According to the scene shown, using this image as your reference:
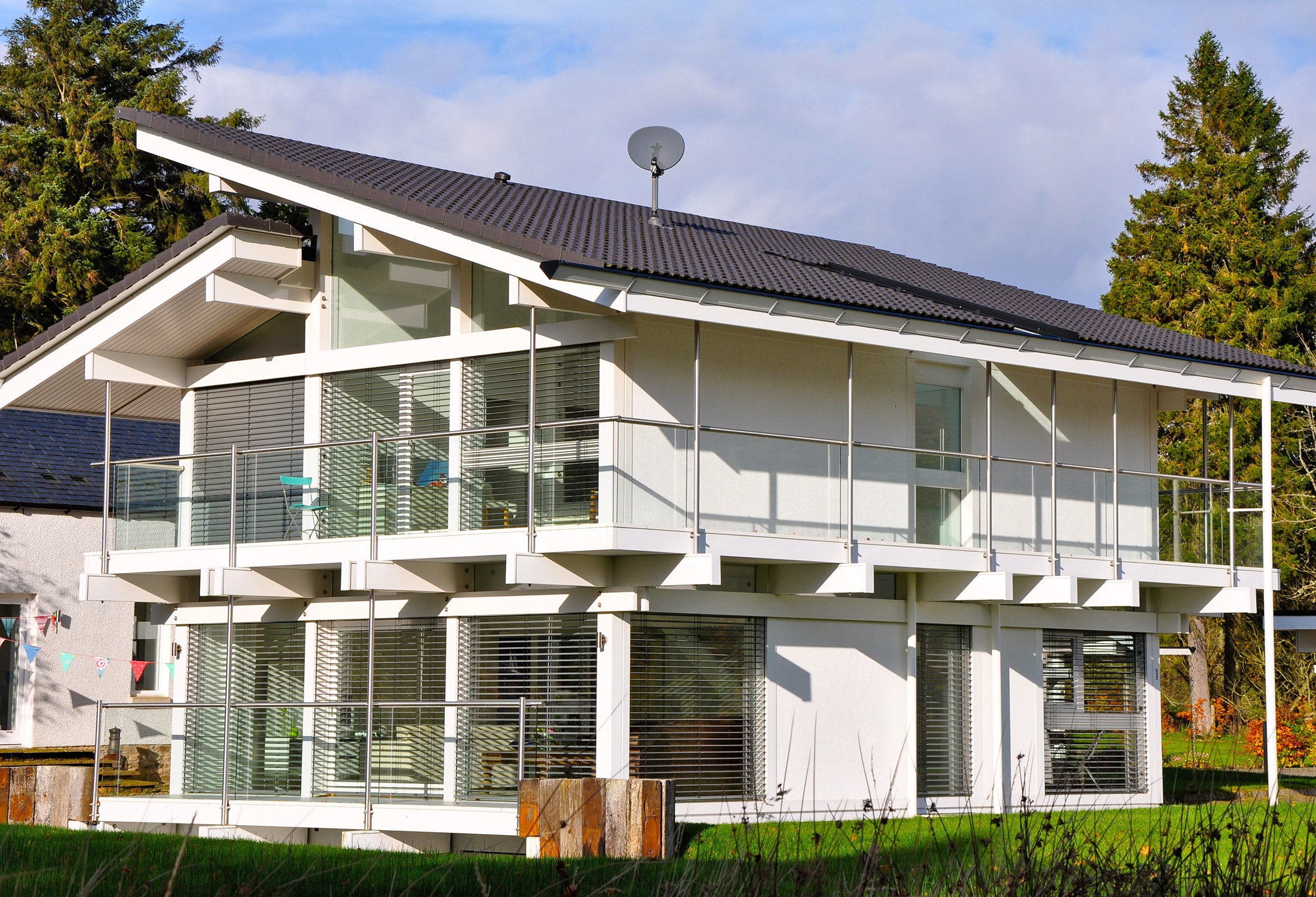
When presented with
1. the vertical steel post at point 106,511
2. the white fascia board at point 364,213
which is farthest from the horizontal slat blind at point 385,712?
the white fascia board at point 364,213

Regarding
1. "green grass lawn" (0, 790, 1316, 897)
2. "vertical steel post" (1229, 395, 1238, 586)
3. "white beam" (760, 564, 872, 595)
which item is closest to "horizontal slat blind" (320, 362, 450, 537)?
"white beam" (760, 564, 872, 595)

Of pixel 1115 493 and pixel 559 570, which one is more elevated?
pixel 1115 493

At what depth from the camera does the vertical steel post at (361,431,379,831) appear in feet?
53.3

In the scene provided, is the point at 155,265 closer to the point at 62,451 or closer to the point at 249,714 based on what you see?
the point at 249,714

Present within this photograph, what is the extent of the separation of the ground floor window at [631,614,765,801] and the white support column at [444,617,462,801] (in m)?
1.84

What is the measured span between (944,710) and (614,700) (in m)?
4.56

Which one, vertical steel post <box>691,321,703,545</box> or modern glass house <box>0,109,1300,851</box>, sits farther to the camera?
modern glass house <box>0,109,1300,851</box>

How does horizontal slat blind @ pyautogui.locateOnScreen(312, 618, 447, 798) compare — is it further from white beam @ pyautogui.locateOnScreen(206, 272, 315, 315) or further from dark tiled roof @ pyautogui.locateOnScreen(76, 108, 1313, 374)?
dark tiled roof @ pyautogui.locateOnScreen(76, 108, 1313, 374)

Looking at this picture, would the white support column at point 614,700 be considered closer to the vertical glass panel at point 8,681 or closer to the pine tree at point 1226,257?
the vertical glass panel at point 8,681

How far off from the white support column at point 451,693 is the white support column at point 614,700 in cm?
152

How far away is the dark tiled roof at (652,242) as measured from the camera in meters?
Answer: 16.2

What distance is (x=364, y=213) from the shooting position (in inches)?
660

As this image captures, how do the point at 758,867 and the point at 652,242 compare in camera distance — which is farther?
the point at 652,242

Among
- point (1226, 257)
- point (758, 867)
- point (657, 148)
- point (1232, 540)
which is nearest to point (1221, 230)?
point (1226, 257)
